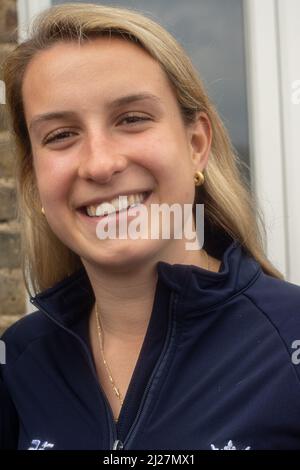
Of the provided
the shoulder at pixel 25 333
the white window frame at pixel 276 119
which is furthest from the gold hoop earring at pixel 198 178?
the white window frame at pixel 276 119

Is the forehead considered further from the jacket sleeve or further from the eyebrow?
the jacket sleeve

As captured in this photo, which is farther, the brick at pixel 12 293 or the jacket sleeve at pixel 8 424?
the brick at pixel 12 293

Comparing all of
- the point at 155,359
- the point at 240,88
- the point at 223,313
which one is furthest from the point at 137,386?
the point at 240,88

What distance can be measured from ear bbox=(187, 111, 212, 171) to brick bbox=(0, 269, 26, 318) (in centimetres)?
89

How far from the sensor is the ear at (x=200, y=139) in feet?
5.04

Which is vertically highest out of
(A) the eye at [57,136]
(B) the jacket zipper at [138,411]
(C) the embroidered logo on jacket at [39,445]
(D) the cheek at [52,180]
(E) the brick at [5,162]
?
(E) the brick at [5,162]

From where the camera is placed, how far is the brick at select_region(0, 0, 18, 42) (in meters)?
2.16

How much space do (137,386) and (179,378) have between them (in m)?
0.09

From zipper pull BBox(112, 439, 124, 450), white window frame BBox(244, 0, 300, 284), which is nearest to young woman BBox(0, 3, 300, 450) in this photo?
zipper pull BBox(112, 439, 124, 450)

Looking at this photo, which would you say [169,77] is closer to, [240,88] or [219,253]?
[219,253]

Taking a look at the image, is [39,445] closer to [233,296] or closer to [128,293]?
[128,293]

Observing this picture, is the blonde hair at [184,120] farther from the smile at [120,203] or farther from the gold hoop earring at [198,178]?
the smile at [120,203]

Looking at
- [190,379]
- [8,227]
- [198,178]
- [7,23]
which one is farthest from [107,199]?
[7,23]

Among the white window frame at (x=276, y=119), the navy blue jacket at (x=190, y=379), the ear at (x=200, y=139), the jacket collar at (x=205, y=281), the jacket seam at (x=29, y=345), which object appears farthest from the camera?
the white window frame at (x=276, y=119)
